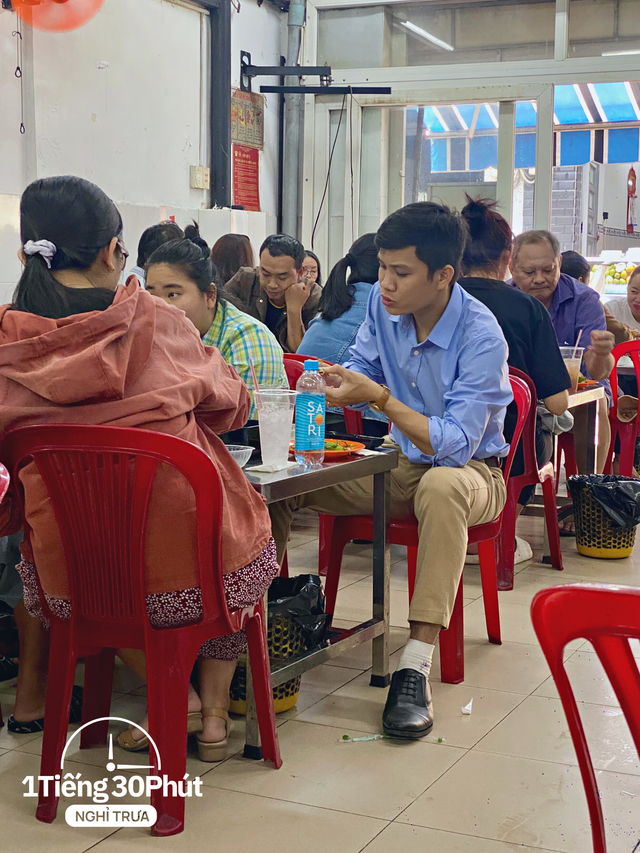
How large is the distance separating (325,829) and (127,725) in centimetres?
66

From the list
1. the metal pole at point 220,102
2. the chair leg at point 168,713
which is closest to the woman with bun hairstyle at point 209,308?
the chair leg at point 168,713

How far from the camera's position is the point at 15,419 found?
184 cm

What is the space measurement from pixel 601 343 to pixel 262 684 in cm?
267

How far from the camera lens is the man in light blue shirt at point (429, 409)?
7.99ft

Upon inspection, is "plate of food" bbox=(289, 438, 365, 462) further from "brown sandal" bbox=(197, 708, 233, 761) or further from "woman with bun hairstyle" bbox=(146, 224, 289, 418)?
"brown sandal" bbox=(197, 708, 233, 761)

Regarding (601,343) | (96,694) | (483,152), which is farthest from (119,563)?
(483,152)

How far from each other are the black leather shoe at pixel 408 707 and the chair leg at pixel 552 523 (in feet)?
5.01

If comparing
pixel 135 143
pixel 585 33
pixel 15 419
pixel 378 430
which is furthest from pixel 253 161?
pixel 15 419

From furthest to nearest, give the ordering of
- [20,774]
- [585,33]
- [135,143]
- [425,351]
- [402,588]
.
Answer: [585,33]
[135,143]
[402,588]
[425,351]
[20,774]

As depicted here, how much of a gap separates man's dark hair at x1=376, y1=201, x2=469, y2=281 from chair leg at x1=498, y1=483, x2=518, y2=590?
4.03 feet

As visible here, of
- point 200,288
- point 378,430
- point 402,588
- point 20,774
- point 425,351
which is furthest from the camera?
point 378,430

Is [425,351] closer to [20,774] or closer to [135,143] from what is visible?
[20,774]

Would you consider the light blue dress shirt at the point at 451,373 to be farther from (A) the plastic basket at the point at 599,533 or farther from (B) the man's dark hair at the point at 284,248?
(B) the man's dark hair at the point at 284,248

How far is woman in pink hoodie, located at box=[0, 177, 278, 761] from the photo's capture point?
183 cm
